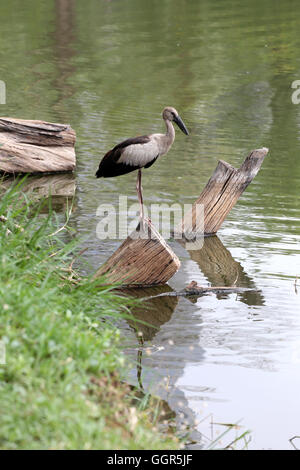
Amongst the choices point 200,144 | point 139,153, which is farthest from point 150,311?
point 200,144

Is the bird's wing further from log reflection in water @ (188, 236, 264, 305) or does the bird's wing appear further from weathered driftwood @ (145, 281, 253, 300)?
log reflection in water @ (188, 236, 264, 305)

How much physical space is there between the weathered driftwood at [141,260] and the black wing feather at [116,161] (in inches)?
33.8

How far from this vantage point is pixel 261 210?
36.7ft

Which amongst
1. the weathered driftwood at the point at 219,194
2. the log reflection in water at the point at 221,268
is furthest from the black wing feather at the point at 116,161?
the weathered driftwood at the point at 219,194

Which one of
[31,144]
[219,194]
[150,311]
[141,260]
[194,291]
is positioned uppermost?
[31,144]

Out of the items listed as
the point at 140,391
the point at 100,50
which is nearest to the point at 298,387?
the point at 140,391

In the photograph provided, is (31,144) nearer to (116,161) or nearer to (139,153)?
(116,161)

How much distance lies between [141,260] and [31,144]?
454 centimetres

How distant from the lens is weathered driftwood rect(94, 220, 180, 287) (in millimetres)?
8000

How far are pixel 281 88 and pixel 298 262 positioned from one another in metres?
11.9

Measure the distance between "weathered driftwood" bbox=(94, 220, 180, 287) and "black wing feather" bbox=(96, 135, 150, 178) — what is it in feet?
2.82

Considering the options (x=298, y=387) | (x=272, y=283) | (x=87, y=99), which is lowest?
(x=298, y=387)

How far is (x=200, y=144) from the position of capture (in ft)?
49.2

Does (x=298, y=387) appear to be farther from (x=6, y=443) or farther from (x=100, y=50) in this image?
(x=100, y=50)
